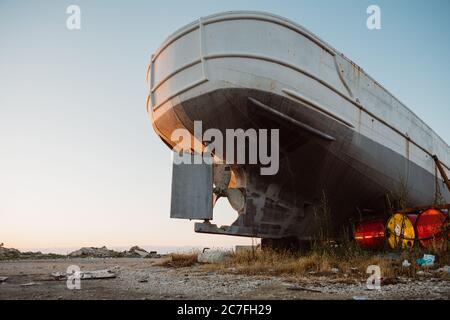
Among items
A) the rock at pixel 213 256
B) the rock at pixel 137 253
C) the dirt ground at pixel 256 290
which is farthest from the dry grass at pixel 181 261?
the rock at pixel 137 253

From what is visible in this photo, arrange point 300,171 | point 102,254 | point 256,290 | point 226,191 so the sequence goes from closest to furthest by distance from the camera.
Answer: point 256,290
point 226,191
point 300,171
point 102,254

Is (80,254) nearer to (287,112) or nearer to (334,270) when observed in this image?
(287,112)

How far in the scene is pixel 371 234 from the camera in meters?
6.72

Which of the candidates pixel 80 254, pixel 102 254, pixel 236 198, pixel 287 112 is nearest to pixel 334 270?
pixel 236 198

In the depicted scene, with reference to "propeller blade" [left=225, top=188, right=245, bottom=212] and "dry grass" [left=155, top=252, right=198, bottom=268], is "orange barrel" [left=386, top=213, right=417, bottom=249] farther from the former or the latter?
"dry grass" [left=155, top=252, right=198, bottom=268]

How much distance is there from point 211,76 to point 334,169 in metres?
2.80

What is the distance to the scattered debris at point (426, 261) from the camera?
4305mm

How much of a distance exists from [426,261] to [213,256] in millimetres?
3349

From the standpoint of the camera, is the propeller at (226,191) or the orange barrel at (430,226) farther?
the propeller at (226,191)

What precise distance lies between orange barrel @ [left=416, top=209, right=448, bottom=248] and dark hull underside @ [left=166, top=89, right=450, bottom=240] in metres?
0.97

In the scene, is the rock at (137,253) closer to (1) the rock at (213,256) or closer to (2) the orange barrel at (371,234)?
(1) the rock at (213,256)

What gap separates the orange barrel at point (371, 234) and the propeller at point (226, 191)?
7.55 ft

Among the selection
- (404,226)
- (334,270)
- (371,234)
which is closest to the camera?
(334,270)
